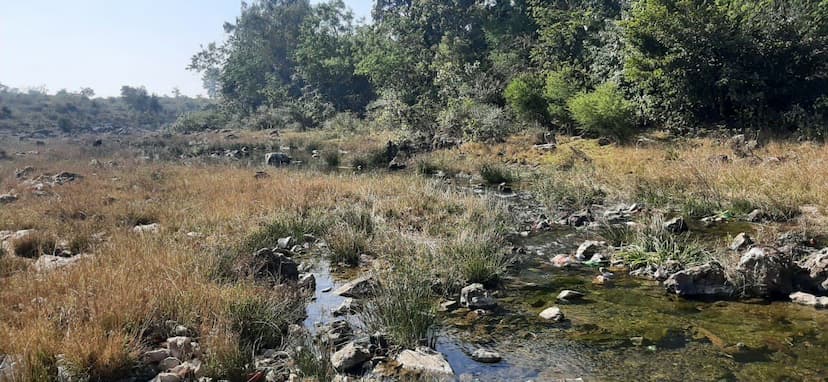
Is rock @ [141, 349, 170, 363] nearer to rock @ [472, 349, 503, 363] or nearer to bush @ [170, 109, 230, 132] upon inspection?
rock @ [472, 349, 503, 363]

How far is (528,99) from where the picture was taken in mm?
25531

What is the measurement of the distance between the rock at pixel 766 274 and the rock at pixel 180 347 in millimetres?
6316

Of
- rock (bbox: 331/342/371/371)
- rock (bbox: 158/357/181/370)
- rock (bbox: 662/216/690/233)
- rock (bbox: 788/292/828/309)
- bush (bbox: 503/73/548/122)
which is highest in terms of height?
bush (bbox: 503/73/548/122)

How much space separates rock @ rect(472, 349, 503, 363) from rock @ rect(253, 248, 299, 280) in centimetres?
287

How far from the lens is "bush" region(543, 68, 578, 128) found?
939 inches

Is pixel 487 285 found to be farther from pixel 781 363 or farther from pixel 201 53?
pixel 201 53

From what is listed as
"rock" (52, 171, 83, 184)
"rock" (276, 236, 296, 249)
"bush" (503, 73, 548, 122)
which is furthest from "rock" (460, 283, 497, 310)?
"bush" (503, 73, 548, 122)

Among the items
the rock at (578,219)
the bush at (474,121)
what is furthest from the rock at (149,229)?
the bush at (474,121)

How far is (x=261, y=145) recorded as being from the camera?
35.0 meters

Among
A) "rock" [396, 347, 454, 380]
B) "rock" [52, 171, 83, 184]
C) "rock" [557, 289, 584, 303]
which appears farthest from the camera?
"rock" [52, 171, 83, 184]

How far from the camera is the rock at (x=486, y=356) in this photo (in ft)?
17.7

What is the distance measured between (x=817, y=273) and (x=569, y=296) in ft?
10.0

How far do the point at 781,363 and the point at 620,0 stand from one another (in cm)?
2891

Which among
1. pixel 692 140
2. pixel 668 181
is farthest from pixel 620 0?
pixel 668 181
